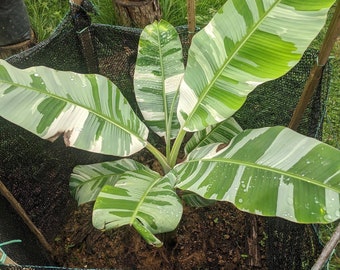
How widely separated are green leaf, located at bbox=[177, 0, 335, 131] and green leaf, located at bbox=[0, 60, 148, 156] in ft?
0.78

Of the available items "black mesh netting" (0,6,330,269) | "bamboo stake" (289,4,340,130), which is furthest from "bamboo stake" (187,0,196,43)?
"bamboo stake" (289,4,340,130)

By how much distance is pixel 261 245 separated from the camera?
203 centimetres

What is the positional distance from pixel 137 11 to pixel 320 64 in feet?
4.15

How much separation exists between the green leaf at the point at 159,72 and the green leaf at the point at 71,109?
0.66 feet

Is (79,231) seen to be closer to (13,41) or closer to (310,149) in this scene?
(13,41)

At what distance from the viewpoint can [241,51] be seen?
4.59 ft

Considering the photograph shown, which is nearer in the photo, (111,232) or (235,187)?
(235,187)

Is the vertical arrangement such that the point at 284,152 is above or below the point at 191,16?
below

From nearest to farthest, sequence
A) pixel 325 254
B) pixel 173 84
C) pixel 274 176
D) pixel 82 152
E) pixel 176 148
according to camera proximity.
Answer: pixel 325 254, pixel 274 176, pixel 176 148, pixel 173 84, pixel 82 152

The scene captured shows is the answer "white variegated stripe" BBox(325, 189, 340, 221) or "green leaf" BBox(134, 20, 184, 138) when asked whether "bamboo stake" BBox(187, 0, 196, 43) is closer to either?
"green leaf" BBox(134, 20, 184, 138)

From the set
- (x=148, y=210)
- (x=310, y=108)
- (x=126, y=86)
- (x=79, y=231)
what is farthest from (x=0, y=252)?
(x=310, y=108)

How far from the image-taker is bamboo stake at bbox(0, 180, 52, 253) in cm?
160

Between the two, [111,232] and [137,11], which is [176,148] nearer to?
[111,232]

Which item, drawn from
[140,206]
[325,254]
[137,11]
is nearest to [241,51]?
[140,206]
